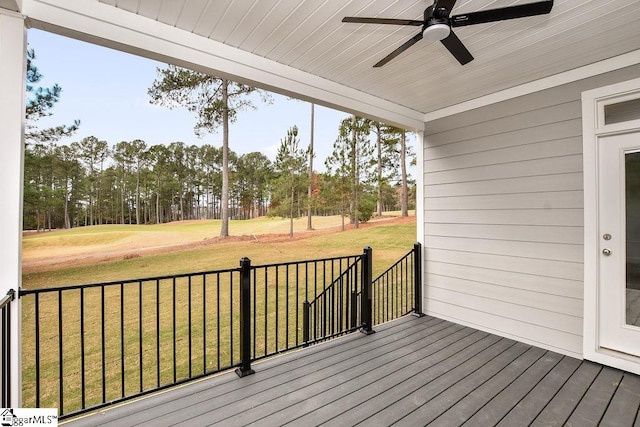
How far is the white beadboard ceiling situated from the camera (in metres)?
1.83

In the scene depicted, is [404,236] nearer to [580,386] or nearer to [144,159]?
[580,386]

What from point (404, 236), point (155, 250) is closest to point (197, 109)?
point (155, 250)

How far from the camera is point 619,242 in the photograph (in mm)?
2471

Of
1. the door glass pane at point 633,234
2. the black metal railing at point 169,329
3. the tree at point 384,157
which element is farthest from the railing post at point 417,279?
the tree at point 384,157

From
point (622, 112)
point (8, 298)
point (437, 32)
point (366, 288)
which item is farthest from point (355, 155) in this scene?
point (8, 298)

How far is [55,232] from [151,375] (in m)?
2.74

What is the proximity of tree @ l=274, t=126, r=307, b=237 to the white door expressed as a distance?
18.3 feet

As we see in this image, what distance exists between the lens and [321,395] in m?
2.01

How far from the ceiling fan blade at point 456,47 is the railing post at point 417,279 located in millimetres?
2267

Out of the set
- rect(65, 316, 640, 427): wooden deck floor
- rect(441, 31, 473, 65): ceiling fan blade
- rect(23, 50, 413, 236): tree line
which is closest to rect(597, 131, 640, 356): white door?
rect(65, 316, 640, 427): wooden deck floor

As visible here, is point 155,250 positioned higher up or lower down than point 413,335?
higher up

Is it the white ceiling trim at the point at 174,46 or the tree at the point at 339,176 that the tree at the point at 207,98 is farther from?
the white ceiling trim at the point at 174,46

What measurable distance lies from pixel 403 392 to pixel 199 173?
5893 mm

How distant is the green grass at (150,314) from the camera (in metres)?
4.07
